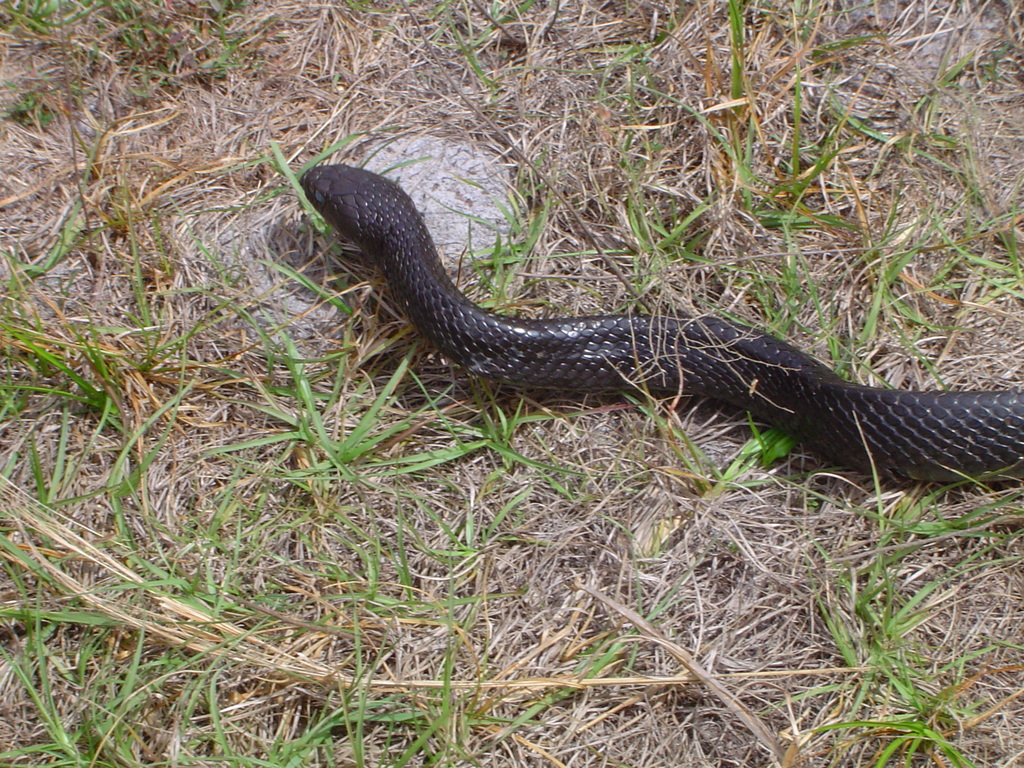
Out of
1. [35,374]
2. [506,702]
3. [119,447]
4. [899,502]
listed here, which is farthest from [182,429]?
[899,502]

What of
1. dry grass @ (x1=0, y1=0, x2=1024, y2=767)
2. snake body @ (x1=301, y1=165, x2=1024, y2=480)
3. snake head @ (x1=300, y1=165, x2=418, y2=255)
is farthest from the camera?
snake head @ (x1=300, y1=165, x2=418, y2=255)

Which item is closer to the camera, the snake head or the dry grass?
Answer: the dry grass

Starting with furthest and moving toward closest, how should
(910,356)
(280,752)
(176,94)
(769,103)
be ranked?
(176,94), (769,103), (910,356), (280,752)

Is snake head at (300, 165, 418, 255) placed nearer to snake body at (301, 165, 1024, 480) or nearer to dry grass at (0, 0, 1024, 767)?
snake body at (301, 165, 1024, 480)

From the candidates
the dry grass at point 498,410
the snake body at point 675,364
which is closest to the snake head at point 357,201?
the snake body at point 675,364

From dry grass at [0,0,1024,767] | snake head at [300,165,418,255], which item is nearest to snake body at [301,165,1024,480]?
snake head at [300,165,418,255]

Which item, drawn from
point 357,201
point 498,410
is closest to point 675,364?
point 498,410

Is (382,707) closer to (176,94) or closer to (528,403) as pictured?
(528,403)
